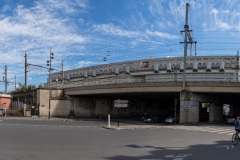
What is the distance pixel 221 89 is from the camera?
137 feet

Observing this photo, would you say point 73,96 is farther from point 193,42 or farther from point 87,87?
point 193,42

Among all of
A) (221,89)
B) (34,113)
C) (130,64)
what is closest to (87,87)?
(34,113)

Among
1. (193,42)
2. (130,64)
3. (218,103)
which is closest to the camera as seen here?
(193,42)

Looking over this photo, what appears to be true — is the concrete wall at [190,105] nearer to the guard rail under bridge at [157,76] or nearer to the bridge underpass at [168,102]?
the bridge underpass at [168,102]

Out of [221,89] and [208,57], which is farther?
[208,57]

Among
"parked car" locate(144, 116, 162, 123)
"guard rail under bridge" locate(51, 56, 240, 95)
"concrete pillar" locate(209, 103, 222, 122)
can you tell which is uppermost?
"guard rail under bridge" locate(51, 56, 240, 95)

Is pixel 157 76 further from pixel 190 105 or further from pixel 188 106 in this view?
pixel 188 106

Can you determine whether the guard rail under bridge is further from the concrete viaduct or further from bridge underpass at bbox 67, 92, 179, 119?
bridge underpass at bbox 67, 92, 179, 119

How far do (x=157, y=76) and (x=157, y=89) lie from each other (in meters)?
36.1

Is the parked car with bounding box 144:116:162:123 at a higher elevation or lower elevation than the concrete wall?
lower

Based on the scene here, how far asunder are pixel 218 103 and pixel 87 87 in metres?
21.9

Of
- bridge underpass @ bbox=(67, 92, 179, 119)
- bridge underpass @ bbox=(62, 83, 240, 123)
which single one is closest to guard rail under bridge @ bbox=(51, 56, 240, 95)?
bridge underpass @ bbox=(62, 83, 240, 123)

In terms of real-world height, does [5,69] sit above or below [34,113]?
above

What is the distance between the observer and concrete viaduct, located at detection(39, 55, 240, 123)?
142 feet
